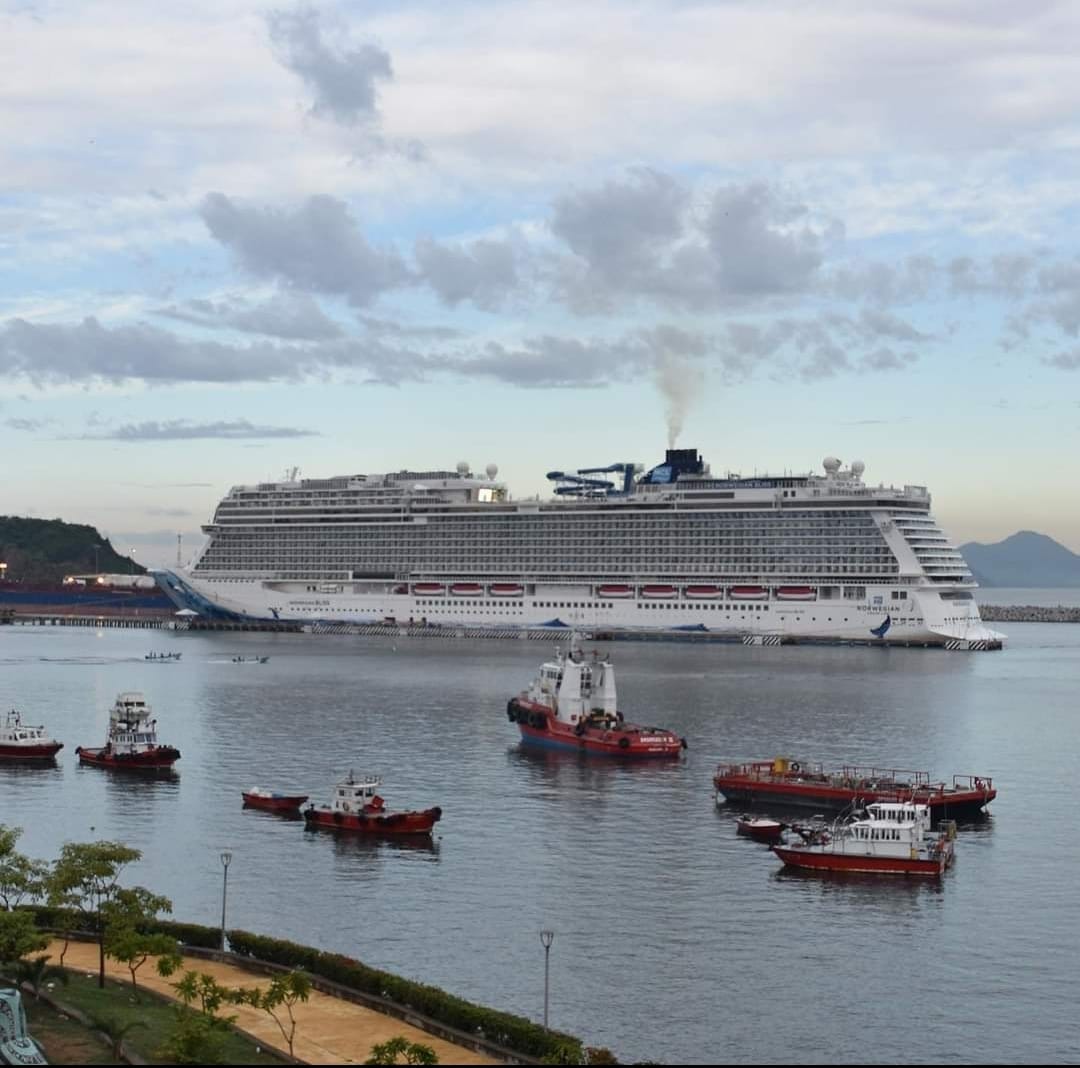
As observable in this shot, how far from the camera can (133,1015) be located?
94.8 feet

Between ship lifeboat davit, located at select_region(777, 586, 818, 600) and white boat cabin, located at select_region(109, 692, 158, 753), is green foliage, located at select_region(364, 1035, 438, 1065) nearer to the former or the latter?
white boat cabin, located at select_region(109, 692, 158, 753)

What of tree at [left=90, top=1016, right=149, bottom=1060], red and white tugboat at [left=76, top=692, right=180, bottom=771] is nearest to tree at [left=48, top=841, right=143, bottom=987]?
tree at [left=90, top=1016, right=149, bottom=1060]

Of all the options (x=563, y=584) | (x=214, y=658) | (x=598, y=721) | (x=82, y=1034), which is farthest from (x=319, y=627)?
(x=82, y=1034)

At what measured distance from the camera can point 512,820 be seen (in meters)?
54.2

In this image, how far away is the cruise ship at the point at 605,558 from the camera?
146m

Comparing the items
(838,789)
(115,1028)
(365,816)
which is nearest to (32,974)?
(115,1028)

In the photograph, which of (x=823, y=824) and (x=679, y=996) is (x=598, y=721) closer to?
(x=823, y=824)

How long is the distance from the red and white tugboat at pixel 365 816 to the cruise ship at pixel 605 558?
3858 inches

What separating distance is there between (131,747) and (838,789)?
3020 cm

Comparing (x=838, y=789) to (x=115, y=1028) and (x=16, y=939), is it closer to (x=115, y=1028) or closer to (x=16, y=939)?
(x=16, y=939)

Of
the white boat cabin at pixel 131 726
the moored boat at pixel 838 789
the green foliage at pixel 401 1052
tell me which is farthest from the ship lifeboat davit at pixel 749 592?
the green foliage at pixel 401 1052

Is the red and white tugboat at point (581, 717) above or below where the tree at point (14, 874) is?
above

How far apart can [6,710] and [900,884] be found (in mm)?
58412

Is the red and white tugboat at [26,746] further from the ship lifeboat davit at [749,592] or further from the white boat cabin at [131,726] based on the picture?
the ship lifeboat davit at [749,592]
